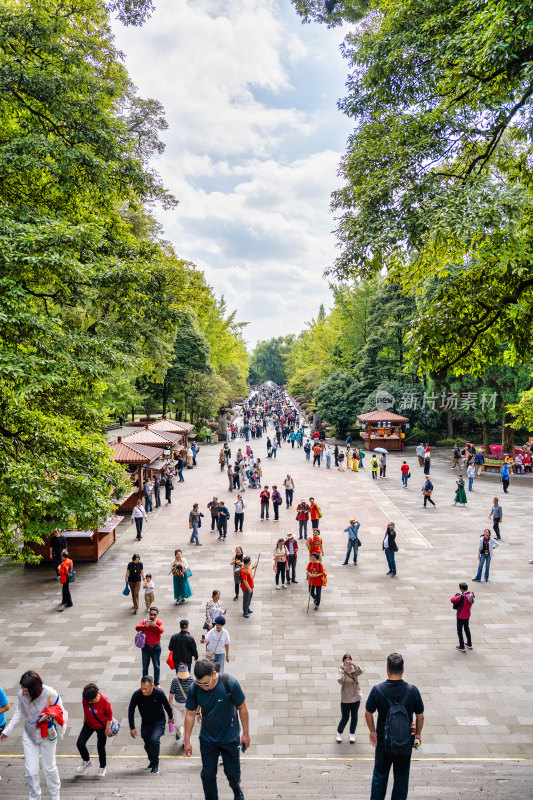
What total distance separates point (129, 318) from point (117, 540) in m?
8.41

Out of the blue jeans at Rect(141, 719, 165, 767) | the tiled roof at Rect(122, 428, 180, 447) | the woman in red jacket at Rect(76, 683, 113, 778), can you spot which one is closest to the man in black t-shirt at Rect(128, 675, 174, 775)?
the blue jeans at Rect(141, 719, 165, 767)

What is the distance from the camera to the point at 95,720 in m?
Result: 5.65

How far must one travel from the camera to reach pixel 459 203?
273 inches

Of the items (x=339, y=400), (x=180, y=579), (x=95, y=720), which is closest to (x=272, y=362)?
(x=339, y=400)

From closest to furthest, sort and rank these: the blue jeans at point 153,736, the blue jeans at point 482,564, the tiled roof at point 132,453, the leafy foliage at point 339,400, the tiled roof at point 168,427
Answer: the blue jeans at point 153,736
the blue jeans at point 482,564
the tiled roof at point 132,453
the tiled roof at point 168,427
the leafy foliage at point 339,400

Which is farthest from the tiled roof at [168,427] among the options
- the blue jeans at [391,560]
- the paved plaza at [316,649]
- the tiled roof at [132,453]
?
the blue jeans at [391,560]

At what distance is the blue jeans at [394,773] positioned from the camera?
416cm

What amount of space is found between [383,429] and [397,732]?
3014 centimetres

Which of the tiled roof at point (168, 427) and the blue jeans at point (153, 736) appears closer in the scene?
the blue jeans at point (153, 736)

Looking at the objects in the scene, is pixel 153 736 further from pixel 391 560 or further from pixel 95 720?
pixel 391 560

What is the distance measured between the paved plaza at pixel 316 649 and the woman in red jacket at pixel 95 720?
0.17m

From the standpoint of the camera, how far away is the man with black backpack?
13.4 feet

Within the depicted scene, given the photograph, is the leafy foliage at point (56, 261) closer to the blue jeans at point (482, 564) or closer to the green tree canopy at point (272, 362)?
the blue jeans at point (482, 564)

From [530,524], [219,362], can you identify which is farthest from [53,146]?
[219,362]
